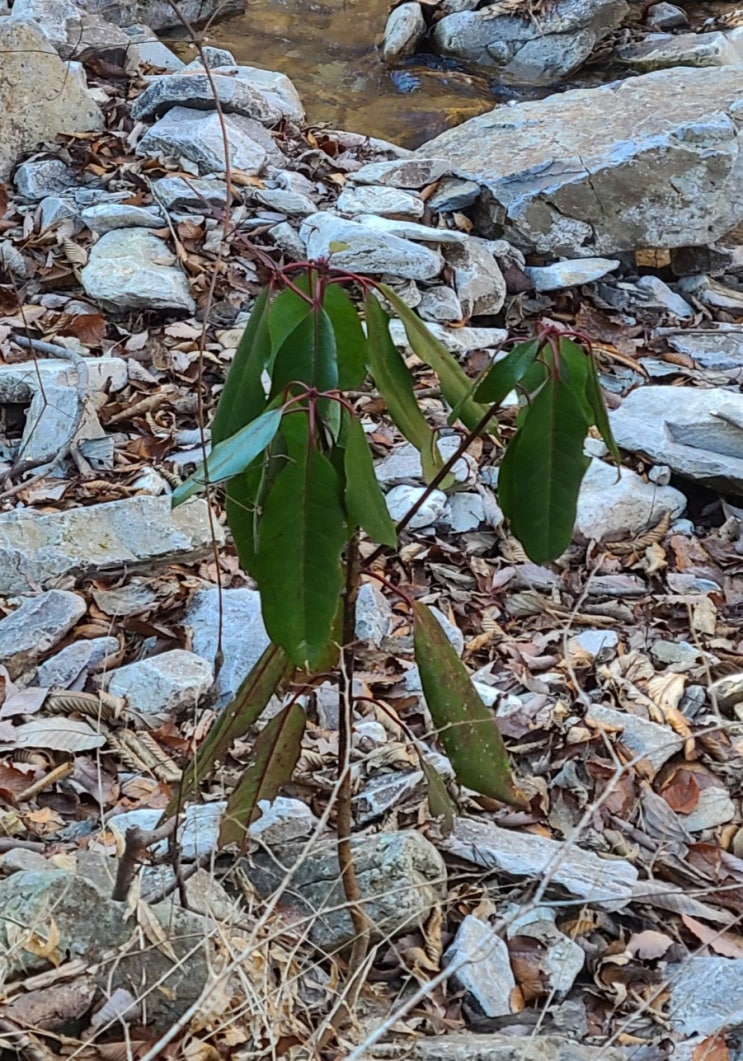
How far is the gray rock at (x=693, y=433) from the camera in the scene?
324 centimetres

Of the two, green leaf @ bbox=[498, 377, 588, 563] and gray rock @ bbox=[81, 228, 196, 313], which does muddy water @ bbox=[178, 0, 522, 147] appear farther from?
green leaf @ bbox=[498, 377, 588, 563]

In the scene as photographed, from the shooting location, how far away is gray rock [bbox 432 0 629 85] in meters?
7.37

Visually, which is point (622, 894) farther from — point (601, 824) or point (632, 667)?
point (632, 667)

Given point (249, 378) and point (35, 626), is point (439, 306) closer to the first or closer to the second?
point (35, 626)

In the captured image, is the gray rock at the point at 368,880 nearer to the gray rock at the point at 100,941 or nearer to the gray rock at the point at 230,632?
the gray rock at the point at 100,941

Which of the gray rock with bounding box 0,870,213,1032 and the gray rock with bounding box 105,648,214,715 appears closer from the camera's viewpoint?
the gray rock with bounding box 0,870,213,1032

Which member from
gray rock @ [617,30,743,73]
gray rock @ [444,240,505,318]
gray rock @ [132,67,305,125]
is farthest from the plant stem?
gray rock @ [617,30,743,73]

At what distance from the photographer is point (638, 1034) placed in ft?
6.07

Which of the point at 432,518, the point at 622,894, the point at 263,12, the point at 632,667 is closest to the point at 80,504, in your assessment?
the point at 432,518

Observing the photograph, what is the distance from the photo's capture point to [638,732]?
2.44 m

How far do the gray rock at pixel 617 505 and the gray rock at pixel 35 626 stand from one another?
1.32m

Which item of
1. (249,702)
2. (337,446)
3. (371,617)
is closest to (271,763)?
(249,702)

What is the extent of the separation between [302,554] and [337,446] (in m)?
0.13

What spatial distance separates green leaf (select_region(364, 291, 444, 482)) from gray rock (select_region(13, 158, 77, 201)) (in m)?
3.32
